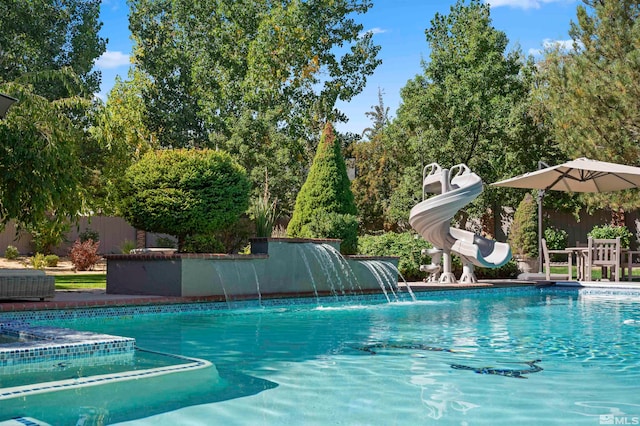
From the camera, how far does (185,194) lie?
12828mm

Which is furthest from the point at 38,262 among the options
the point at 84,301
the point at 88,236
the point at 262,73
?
the point at 84,301

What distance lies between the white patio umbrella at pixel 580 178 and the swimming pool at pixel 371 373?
226 inches

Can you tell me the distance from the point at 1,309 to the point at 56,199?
2101mm

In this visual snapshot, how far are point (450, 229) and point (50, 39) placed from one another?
→ 1922 cm

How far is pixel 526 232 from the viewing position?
18688 mm

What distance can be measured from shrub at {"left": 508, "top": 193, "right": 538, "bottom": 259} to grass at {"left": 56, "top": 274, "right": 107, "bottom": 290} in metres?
10.9

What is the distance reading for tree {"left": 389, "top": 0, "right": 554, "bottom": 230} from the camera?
75.6 ft

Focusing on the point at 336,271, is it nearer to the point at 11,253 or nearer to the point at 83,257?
the point at 83,257

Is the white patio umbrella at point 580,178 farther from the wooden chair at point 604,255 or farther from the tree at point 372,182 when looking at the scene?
the tree at point 372,182

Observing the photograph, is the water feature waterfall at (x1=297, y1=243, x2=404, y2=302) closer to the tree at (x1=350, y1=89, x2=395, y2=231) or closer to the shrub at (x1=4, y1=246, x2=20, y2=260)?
the tree at (x1=350, y1=89, x2=395, y2=231)

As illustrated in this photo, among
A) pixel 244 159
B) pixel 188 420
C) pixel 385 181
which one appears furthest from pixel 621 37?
pixel 188 420

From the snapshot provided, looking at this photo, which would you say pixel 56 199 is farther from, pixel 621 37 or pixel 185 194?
pixel 621 37

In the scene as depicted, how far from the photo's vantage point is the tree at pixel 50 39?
24.6m

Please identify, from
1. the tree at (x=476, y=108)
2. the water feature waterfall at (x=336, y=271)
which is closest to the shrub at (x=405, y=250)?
the water feature waterfall at (x=336, y=271)
